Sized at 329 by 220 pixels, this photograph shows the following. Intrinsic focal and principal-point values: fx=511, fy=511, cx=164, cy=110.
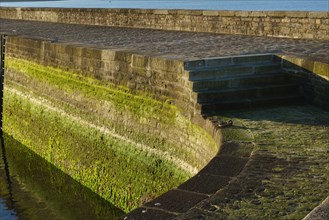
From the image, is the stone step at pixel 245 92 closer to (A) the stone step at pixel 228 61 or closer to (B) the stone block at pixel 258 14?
(A) the stone step at pixel 228 61

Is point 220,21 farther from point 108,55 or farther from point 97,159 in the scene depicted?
point 97,159

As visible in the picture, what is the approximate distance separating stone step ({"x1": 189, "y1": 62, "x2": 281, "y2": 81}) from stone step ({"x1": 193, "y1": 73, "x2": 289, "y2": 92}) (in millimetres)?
86

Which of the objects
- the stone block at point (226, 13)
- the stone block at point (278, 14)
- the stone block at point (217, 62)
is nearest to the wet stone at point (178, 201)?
the stone block at point (217, 62)

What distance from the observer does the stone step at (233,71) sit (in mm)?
7355

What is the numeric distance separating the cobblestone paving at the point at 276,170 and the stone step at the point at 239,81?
1.84 ft

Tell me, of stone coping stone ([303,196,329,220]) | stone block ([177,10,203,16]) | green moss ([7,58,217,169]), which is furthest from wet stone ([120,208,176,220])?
stone block ([177,10,203,16])

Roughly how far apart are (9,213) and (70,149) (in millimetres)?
2046

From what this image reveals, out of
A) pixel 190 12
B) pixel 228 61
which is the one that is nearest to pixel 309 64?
pixel 228 61

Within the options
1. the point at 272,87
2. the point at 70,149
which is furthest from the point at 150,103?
the point at 70,149

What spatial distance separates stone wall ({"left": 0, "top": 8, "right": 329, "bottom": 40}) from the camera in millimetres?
12094

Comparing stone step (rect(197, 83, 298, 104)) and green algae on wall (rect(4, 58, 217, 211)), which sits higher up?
stone step (rect(197, 83, 298, 104))

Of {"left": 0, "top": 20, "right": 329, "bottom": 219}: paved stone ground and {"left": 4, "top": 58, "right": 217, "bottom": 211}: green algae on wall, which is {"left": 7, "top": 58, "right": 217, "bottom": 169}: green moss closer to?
{"left": 4, "top": 58, "right": 217, "bottom": 211}: green algae on wall

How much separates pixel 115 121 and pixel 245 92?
283 cm

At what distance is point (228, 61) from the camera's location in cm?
784
